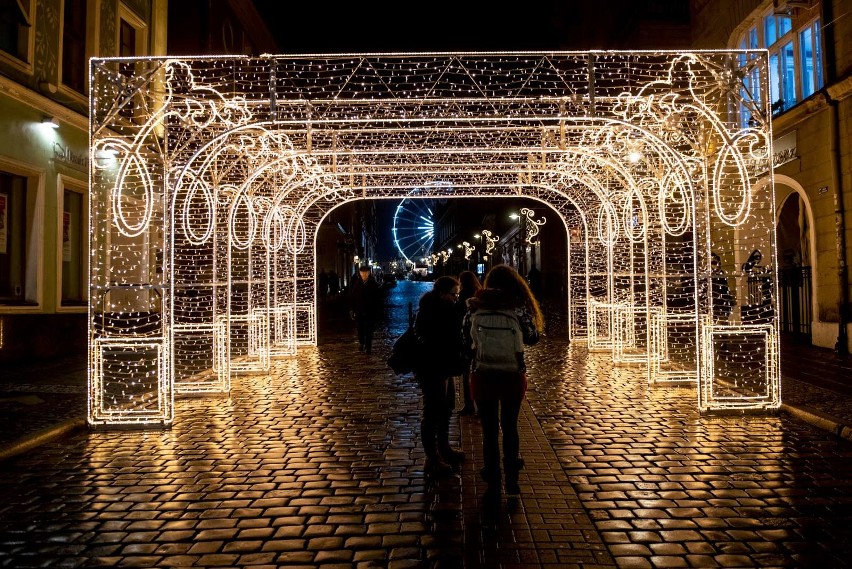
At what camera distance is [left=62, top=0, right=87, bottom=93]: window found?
46.2 feet

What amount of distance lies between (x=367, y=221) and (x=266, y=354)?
7054 cm

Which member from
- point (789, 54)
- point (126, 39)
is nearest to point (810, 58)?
point (789, 54)

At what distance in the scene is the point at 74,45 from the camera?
47.2ft

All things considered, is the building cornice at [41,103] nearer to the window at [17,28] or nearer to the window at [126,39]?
the window at [17,28]

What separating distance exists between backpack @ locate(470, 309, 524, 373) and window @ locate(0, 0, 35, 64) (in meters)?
11.7

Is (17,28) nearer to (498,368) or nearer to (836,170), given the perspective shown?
(498,368)

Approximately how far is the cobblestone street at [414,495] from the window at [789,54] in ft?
31.6

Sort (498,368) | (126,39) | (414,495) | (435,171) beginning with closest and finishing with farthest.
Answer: (498,368), (414,495), (435,171), (126,39)

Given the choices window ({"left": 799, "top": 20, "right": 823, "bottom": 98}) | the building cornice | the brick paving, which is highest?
window ({"left": 799, "top": 20, "right": 823, "bottom": 98})

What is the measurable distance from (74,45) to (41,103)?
2344 mm

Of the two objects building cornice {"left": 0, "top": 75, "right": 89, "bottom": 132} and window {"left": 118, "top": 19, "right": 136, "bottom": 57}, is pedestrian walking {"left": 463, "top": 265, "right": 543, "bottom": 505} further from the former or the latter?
window {"left": 118, "top": 19, "right": 136, "bottom": 57}

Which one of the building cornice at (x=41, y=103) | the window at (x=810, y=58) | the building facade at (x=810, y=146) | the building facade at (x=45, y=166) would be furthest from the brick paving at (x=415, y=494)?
the window at (x=810, y=58)

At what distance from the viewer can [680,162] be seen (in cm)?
805

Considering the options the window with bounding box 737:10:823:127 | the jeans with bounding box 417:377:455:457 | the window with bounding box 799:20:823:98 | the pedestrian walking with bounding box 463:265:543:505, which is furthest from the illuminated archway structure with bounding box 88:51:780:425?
the pedestrian walking with bounding box 463:265:543:505
